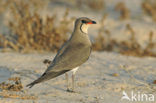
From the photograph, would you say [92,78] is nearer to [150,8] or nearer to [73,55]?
[73,55]

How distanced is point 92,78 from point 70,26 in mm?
4446

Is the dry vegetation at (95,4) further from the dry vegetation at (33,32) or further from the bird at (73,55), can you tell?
the bird at (73,55)

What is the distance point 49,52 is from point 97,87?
2.25 m

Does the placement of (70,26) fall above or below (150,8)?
below

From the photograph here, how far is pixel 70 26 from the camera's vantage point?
29.5 feet

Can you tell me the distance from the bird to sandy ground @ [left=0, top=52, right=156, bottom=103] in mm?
221

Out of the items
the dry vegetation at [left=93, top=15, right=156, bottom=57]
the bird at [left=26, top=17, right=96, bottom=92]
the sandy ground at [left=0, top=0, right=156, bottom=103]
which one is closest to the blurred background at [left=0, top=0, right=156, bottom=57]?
the dry vegetation at [left=93, top=15, right=156, bottom=57]

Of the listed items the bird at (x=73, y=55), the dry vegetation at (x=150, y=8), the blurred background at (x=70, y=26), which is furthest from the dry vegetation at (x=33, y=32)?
the dry vegetation at (x=150, y=8)

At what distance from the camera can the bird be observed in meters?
3.85

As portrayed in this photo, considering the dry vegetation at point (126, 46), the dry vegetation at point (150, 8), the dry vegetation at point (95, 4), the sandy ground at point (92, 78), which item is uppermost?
the dry vegetation at point (95, 4)

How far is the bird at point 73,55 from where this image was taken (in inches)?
152

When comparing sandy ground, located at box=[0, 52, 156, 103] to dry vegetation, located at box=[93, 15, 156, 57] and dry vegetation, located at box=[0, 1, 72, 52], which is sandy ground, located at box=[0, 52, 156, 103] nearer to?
dry vegetation, located at box=[0, 1, 72, 52]

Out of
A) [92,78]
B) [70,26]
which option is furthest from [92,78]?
[70,26]

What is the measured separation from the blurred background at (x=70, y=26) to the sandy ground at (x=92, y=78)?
43 cm
